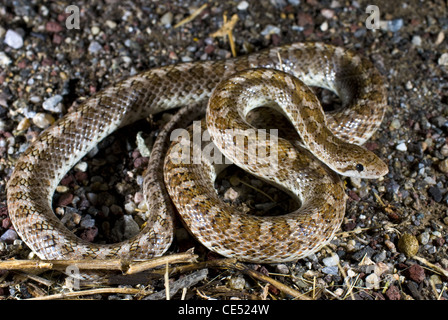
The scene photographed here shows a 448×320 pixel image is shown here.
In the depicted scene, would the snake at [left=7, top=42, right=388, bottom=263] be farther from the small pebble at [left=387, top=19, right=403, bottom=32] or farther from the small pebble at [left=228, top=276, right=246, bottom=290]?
the small pebble at [left=387, top=19, right=403, bottom=32]

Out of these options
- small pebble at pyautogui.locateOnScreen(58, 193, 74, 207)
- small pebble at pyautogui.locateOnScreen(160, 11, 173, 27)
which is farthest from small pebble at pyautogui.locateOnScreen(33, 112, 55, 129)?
small pebble at pyautogui.locateOnScreen(160, 11, 173, 27)

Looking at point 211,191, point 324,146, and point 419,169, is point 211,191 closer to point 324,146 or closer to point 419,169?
point 324,146

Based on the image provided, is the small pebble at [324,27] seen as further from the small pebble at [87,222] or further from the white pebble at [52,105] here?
the small pebble at [87,222]

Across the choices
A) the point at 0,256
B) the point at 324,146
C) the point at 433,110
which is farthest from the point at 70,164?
the point at 433,110

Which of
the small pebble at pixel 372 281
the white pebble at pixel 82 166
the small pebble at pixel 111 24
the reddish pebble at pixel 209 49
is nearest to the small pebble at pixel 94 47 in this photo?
the small pebble at pixel 111 24

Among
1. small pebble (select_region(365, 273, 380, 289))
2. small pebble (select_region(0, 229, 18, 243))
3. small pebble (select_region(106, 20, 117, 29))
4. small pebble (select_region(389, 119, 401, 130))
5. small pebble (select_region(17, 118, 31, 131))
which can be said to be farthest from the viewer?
small pebble (select_region(106, 20, 117, 29))

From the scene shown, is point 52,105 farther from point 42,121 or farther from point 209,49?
point 209,49
